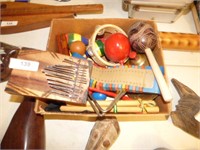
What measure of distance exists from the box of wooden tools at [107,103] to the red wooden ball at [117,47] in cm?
6

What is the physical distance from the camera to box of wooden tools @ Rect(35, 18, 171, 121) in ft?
1.62

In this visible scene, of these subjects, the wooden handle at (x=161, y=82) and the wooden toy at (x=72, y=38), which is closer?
the wooden handle at (x=161, y=82)

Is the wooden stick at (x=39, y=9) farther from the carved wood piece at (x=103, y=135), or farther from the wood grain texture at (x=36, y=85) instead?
the carved wood piece at (x=103, y=135)

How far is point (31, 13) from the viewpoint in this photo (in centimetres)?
73

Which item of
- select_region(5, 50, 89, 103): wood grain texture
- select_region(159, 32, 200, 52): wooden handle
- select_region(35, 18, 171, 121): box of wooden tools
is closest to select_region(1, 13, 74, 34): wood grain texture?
select_region(35, 18, 171, 121): box of wooden tools

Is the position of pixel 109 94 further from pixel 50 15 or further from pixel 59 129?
pixel 50 15

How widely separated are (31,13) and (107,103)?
1.53ft

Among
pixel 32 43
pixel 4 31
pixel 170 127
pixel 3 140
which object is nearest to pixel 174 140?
pixel 170 127

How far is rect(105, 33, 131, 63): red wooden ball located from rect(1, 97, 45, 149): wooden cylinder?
0.25m

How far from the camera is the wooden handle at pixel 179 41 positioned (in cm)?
67

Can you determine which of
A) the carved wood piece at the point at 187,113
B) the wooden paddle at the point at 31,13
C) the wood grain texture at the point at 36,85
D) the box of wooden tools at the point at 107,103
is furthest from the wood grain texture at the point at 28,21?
the carved wood piece at the point at 187,113

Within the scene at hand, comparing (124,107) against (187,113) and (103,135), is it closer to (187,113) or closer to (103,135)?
(103,135)

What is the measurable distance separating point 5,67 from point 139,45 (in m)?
0.42

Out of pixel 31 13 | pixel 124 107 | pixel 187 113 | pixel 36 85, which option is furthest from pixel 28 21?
pixel 187 113
